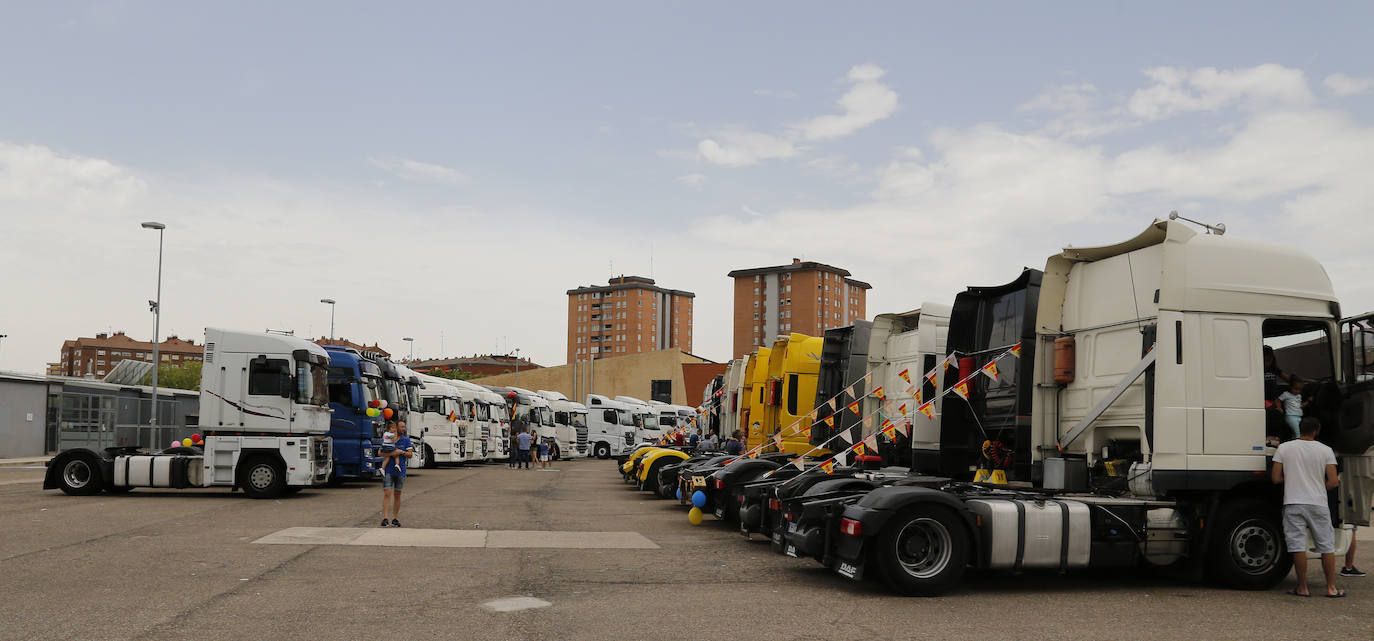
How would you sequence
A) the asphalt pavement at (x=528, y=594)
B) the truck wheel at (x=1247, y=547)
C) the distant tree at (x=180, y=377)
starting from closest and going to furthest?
the asphalt pavement at (x=528, y=594) → the truck wheel at (x=1247, y=547) → the distant tree at (x=180, y=377)

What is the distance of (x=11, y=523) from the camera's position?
13352mm

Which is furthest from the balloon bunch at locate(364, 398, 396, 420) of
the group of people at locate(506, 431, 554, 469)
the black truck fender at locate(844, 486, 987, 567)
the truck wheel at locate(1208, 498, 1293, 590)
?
the truck wheel at locate(1208, 498, 1293, 590)

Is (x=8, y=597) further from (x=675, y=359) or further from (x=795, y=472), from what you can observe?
(x=675, y=359)

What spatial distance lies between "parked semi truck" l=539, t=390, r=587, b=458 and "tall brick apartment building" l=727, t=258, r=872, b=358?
69.2m

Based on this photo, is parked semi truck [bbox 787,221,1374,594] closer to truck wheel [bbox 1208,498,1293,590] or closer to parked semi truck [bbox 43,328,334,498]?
truck wheel [bbox 1208,498,1293,590]

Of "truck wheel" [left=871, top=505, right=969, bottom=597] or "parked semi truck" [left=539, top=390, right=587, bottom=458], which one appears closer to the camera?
"truck wheel" [left=871, top=505, right=969, bottom=597]

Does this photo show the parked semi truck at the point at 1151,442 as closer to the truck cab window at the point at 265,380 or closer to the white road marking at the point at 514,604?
the white road marking at the point at 514,604

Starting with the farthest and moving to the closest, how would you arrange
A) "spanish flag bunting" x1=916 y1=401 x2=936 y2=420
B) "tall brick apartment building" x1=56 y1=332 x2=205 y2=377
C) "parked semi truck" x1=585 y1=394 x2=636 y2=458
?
"tall brick apartment building" x1=56 y1=332 x2=205 y2=377
"parked semi truck" x1=585 y1=394 x2=636 y2=458
"spanish flag bunting" x1=916 y1=401 x2=936 y2=420

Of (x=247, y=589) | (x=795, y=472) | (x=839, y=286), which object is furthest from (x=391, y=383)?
(x=839, y=286)

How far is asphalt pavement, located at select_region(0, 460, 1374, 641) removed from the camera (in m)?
6.96

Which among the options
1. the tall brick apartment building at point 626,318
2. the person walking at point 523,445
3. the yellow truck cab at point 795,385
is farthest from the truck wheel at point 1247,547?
the tall brick apartment building at point 626,318

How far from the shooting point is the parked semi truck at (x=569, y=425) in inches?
1784

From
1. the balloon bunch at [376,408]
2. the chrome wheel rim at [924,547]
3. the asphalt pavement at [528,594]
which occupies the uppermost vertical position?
the balloon bunch at [376,408]

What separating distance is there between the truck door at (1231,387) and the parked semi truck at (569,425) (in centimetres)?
3735
